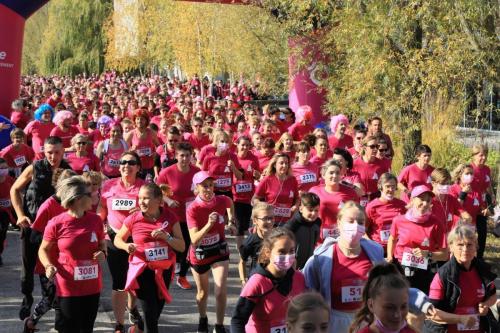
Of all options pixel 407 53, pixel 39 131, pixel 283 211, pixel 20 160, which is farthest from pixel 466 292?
pixel 407 53

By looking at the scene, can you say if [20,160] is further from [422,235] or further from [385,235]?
[422,235]

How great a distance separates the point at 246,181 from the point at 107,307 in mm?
2676

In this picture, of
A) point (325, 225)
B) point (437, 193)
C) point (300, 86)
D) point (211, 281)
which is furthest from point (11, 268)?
point (300, 86)

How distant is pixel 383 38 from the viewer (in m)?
14.5

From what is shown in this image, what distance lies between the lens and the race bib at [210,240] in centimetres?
738

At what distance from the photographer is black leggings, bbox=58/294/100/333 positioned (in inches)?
236

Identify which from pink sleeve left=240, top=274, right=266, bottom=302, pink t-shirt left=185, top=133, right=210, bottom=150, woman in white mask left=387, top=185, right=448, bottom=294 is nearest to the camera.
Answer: pink sleeve left=240, top=274, right=266, bottom=302

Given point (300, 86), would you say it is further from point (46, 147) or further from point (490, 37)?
point (46, 147)

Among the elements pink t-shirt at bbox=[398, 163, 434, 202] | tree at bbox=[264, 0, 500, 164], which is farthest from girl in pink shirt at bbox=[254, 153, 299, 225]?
tree at bbox=[264, 0, 500, 164]

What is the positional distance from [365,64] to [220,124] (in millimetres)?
3319

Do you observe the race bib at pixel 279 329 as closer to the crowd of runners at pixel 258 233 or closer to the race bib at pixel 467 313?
the crowd of runners at pixel 258 233

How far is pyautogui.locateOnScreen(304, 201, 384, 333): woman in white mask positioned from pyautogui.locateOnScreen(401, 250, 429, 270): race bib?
190cm

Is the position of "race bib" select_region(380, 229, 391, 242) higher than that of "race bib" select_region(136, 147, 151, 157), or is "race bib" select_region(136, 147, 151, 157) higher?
"race bib" select_region(136, 147, 151, 157)

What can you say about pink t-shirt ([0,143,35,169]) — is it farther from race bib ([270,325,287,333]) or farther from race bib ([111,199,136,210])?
race bib ([270,325,287,333])
